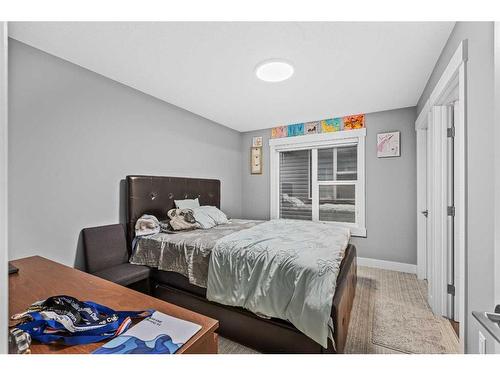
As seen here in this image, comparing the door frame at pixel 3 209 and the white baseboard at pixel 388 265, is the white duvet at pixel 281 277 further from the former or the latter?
→ the white baseboard at pixel 388 265

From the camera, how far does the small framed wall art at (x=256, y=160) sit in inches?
177

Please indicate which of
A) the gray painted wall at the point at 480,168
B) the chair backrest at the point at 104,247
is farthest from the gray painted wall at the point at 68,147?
the gray painted wall at the point at 480,168

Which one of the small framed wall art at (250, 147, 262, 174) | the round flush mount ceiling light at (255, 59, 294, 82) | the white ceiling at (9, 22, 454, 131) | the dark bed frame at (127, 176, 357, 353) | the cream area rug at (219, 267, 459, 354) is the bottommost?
the cream area rug at (219, 267, 459, 354)

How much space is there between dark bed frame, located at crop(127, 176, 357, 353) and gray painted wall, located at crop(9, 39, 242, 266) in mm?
202

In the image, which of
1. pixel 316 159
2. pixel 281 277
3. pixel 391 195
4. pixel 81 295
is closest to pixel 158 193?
pixel 81 295

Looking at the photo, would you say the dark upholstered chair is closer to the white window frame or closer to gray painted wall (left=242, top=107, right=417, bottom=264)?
the white window frame

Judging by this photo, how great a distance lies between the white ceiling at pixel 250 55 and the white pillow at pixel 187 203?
137 cm

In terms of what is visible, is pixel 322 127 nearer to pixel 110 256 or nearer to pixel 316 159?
pixel 316 159

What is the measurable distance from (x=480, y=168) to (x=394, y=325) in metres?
1.53

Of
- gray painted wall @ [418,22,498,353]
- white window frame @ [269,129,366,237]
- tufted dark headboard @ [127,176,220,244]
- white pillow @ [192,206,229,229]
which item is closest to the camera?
gray painted wall @ [418,22,498,353]

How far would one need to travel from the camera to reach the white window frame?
3.60 metres

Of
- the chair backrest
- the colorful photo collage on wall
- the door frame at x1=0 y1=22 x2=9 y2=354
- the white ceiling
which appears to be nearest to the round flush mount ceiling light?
the white ceiling

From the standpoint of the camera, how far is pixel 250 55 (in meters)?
1.97

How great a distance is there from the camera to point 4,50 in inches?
17.1
